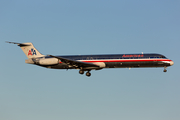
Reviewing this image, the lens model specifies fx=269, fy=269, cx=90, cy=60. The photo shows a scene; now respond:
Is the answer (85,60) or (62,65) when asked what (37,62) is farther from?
(85,60)

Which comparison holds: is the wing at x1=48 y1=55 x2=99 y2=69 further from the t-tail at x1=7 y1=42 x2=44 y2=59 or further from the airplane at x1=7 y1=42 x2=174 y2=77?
the t-tail at x1=7 y1=42 x2=44 y2=59

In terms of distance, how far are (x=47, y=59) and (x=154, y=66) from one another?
72.0ft

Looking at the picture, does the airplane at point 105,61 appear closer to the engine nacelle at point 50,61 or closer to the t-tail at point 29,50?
the engine nacelle at point 50,61

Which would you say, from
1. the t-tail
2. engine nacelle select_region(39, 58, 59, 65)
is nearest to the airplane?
engine nacelle select_region(39, 58, 59, 65)

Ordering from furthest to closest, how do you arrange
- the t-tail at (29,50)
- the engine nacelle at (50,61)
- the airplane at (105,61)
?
the t-tail at (29,50)
the engine nacelle at (50,61)
the airplane at (105,61)

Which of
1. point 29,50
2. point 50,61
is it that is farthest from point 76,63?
point 29,50

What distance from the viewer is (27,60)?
58125 millimetres

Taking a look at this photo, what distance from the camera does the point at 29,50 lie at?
60656 millimetres

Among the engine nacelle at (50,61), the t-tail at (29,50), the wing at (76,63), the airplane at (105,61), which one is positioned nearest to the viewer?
the wing at (76,63)

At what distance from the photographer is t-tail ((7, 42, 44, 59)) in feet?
198

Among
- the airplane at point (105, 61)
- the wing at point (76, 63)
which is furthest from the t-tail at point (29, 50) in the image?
the wing at point (76, 63)

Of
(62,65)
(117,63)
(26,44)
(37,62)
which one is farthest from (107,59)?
(26,44)

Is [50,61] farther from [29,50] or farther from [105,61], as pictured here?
[105,61]

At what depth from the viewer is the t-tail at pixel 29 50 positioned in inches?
2371
